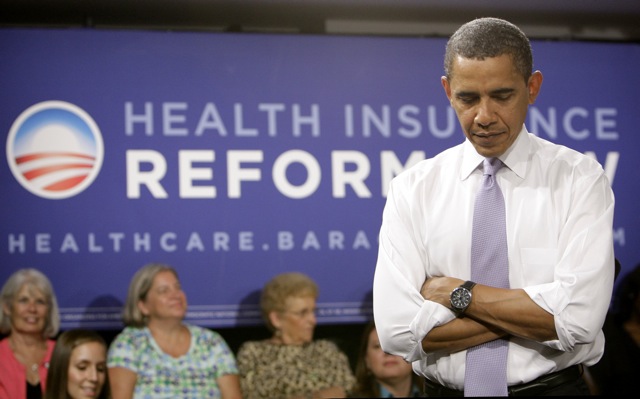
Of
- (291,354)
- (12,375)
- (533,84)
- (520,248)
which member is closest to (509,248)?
(520,248)

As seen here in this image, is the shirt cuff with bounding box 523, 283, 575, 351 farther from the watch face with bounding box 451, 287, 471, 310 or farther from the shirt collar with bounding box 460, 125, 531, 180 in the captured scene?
the shirt collar with bounding box 460, 125, 531, 180

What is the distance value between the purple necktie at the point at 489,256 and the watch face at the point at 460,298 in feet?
0.25

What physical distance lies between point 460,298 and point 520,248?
19 cm

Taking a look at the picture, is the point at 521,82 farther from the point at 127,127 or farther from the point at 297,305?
the point at 127,127

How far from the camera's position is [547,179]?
2.21m

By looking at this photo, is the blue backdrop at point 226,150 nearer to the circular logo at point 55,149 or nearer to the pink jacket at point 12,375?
the circular logo at point 55,149

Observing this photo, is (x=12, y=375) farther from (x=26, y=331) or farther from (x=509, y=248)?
(x=509, y=248)

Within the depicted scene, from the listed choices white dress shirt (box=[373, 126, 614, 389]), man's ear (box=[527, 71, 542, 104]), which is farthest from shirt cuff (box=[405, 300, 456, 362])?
man's ear (box=[527, 71, 542, 104])

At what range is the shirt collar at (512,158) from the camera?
7.30 feet

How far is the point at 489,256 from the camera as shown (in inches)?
85.7

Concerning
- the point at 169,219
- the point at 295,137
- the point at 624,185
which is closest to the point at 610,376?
the point at 624,185

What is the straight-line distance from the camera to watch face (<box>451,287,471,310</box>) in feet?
6.98

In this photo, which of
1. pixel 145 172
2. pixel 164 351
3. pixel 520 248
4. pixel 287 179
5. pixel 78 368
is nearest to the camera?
pixel 520 248

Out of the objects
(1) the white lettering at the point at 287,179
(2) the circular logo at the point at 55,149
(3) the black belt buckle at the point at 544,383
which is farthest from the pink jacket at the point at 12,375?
(3) the black belt buckle at the point at 544,383
